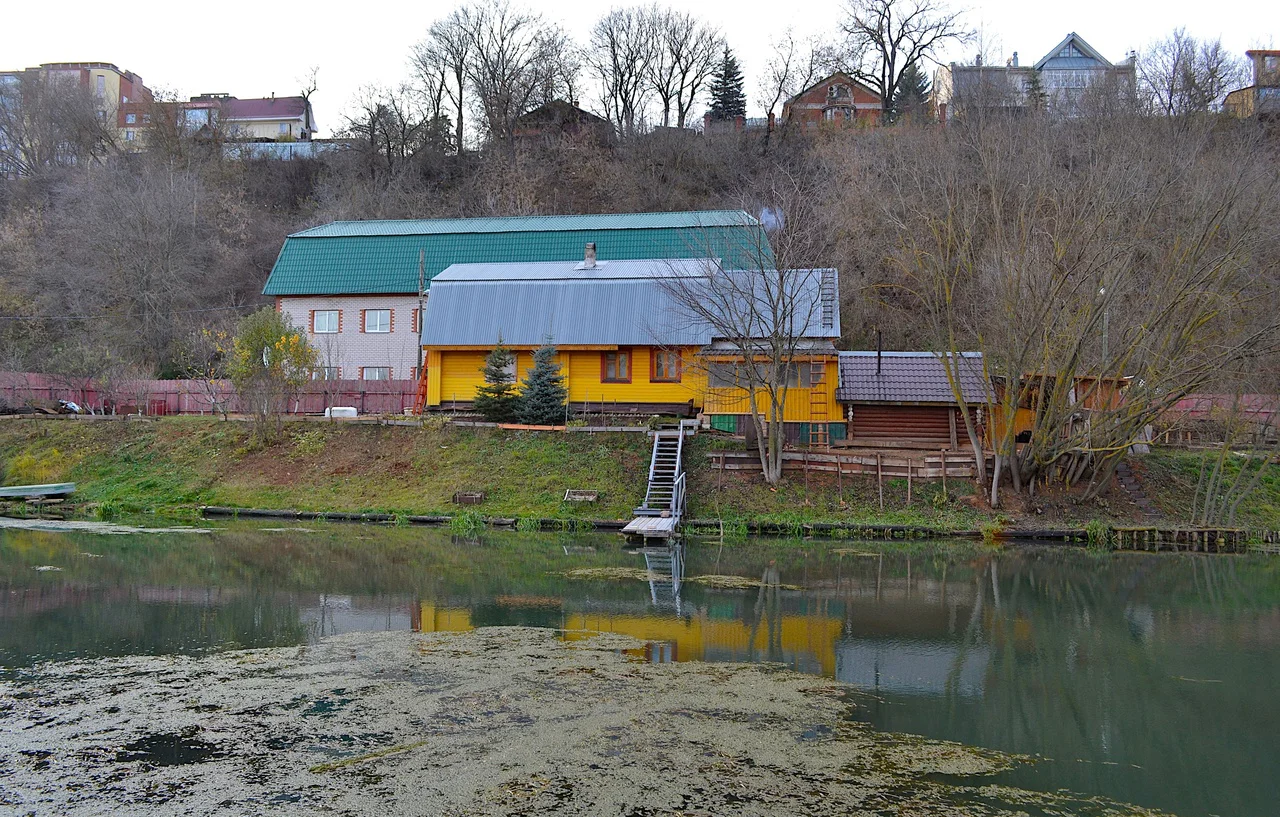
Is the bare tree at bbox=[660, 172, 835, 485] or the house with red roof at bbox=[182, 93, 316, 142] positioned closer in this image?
the bare tree at bbox=[660, 172, 835, 485]

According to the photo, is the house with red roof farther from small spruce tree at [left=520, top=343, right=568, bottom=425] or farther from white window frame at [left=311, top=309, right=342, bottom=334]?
small spruce tree at [left=520, top=343, right=568, bottom=425]

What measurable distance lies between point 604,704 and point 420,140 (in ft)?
198

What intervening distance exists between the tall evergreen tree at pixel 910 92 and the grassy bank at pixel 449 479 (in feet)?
119

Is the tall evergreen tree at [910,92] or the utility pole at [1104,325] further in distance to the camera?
the tall evergreen tree at [910,92]

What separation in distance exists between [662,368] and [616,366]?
1.66 m

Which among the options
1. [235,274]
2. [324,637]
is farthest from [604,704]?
[235,274]

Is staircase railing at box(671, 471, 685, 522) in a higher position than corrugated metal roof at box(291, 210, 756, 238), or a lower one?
lower

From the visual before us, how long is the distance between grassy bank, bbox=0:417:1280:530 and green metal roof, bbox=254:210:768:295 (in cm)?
1089

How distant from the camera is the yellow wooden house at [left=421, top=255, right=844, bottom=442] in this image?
3297 cm

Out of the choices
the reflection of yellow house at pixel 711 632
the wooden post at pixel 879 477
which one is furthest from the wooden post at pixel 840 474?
the reflection of yellow house at pixel 711 632

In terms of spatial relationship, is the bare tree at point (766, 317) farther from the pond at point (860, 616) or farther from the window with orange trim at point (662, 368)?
the pond at point (860, 616)

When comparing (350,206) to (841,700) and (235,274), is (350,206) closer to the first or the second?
(235,274)

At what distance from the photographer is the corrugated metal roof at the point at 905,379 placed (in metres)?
31.4

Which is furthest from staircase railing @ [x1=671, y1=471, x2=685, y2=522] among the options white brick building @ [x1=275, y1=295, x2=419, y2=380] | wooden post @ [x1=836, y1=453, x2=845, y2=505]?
white brick building @ [x1=275, y1=295, x2=419, y2=380]
